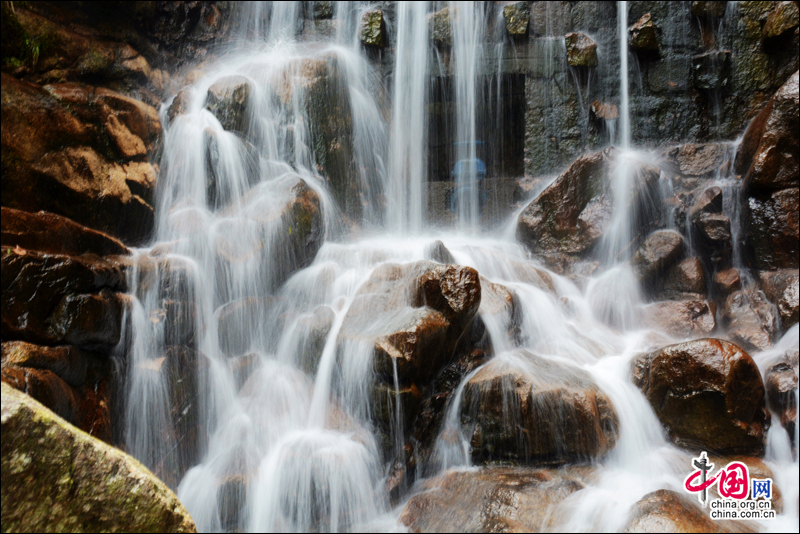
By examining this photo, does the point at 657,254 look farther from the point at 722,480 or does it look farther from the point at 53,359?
the point at 53,359

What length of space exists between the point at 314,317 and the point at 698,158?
7174 millimetres

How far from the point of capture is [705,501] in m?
3.98

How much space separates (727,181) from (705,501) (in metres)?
5.74

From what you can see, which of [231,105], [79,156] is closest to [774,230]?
[231,105]

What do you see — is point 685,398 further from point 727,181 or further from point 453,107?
point 453,107

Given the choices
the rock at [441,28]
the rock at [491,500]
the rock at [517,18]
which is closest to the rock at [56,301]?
the rock at [491,500]

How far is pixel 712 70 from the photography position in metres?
9.03

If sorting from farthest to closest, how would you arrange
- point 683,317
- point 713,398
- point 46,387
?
1. point 683,317
2. point 713,398
3. point 46,387

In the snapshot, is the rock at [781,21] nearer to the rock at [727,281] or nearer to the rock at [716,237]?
the rock at [716,237]

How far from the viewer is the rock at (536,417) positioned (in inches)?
179

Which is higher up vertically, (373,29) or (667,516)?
(373,29)

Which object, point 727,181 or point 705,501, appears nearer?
point 705,501

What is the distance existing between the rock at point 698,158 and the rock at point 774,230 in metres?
1.95

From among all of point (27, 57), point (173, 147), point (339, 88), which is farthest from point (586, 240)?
point (27, 57)
